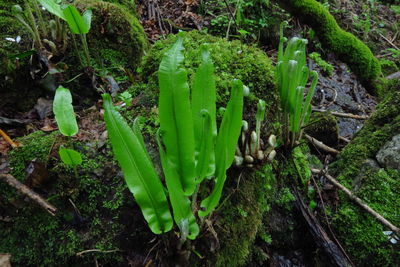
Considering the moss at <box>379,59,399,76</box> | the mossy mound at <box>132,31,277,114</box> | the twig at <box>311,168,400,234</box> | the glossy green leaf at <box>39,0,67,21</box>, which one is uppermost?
the glossy green leaf at <box>39,0,67,21</box>

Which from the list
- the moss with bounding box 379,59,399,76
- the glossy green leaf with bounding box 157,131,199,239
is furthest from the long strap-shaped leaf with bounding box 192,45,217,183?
the moss with bounding box 379,59,399,76

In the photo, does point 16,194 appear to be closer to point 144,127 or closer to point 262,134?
point 144,127

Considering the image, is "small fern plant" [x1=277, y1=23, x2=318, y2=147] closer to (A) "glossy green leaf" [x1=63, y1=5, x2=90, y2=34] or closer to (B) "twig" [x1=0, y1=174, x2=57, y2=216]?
(A) "glossy green leaf" [x1=63, y1=5, x2=90, y2=34]

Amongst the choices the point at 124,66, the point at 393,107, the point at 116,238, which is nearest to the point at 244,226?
the point at 116,238

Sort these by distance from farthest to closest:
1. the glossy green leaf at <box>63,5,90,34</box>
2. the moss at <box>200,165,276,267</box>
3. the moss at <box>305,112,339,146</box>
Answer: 1. the moss at <box>305,112,339,146</box>
2. the glossy green leaf at <box>63,5,90,34</box>
3. the moss at <box>200,165,276,267</box>

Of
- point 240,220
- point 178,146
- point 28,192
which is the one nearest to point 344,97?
point 240,220

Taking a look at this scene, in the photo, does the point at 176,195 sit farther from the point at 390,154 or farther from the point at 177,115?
the point at 390,154

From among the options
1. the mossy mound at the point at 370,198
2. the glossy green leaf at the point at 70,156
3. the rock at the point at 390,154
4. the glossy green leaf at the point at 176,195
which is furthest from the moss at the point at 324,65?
the glossy green leaf at the point at 70,156
